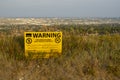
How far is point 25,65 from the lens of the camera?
6.98 meters

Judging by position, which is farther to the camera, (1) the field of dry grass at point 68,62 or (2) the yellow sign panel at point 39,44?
(2) the yellow sign panel at point 39,44

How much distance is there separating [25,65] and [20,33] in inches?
84.6

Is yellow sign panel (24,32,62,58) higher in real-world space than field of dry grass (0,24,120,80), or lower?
higher

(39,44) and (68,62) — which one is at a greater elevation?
(39,44)

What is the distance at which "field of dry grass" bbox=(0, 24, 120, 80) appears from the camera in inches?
259

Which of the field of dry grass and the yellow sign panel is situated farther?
the yellow sign panel

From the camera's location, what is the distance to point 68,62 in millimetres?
7066

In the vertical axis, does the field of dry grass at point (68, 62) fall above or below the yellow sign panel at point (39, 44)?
below

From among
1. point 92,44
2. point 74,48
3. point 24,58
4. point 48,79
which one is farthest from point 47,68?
point 92,44

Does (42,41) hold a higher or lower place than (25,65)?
higher

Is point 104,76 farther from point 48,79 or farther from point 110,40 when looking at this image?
point 110,40

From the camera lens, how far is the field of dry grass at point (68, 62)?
6.57 metres

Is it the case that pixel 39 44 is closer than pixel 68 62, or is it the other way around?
pixel 68 62

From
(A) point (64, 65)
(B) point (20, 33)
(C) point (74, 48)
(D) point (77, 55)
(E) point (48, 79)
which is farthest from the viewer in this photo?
(B) point (20, 33)
